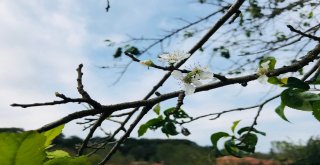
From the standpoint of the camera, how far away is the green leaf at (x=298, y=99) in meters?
1.44

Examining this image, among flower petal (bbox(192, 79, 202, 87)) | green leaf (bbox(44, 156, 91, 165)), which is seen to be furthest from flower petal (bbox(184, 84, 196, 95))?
green leaf (bbox(44, 156, 91, 165))

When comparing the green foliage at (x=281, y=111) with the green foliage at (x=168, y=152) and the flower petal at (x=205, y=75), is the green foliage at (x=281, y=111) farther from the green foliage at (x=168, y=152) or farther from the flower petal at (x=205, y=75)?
the green foliage at (x=168, y=152)

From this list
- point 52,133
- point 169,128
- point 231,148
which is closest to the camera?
point 52,133

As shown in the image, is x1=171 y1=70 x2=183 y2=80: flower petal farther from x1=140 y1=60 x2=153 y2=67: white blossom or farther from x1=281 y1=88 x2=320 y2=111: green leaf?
x1=281 y1=88 x2=320 y2=111: green leaf

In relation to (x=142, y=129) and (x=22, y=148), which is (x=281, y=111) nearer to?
(x=142, y=129)

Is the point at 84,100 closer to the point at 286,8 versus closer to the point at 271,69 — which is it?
the point at 271,69

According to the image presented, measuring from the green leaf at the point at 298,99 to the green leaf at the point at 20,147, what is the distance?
835 mm

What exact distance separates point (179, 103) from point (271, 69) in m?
0.39

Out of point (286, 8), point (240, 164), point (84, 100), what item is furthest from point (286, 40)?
point (240, 164)

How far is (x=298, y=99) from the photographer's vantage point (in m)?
1.47

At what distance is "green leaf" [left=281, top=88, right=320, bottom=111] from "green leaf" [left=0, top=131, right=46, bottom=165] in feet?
2.74

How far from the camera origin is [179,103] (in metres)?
1.35

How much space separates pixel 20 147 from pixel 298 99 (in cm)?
88

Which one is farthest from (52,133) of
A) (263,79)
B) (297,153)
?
(297,153)
